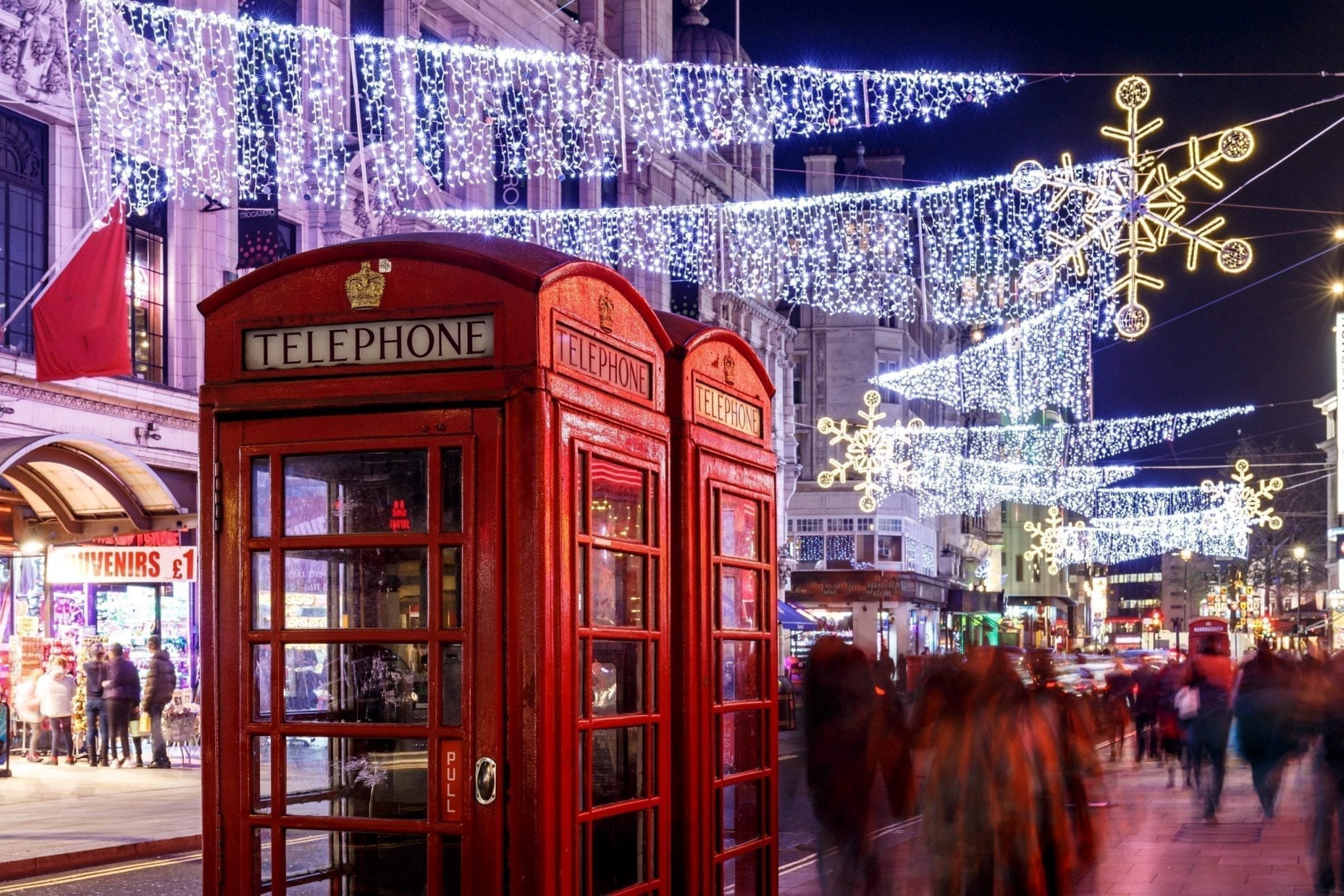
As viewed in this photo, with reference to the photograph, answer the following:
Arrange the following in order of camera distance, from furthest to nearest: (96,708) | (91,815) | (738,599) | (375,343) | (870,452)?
(870,452) → (96,708) → (91,815) → (738,599) → (375,343)

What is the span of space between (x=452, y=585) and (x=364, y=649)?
38cm

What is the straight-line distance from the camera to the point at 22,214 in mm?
23656

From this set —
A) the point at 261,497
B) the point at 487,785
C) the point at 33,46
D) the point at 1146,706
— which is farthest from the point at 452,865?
the point at 1146,706

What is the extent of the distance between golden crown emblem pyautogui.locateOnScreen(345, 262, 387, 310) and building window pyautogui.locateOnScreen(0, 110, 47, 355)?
61.1 feet

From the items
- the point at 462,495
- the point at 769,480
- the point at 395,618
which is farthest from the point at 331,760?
the point at 769,480

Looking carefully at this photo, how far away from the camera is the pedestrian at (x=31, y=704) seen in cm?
2416

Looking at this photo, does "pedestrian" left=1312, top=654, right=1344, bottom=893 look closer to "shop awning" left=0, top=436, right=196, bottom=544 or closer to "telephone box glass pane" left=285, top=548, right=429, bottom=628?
"telephone box glass pane" left=285, top=548, right=429, bottom=628

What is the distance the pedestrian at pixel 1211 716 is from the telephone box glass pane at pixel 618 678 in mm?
13005

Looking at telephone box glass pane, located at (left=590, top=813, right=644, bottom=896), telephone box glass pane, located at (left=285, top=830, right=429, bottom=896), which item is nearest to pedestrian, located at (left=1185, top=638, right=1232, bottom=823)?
telephone box glass pane, located at (left=590, top=813, right=644, bottom=896)

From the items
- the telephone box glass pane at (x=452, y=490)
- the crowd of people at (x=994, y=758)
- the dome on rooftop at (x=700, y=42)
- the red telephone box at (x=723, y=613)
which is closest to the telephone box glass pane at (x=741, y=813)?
the red telephone box at (x=723, y=613)

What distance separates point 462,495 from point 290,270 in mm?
1074

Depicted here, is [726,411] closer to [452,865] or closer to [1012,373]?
[452,865]

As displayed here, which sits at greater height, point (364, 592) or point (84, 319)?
point (84, 319)

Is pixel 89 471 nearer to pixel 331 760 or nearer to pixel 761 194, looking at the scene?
pixel 331 760
